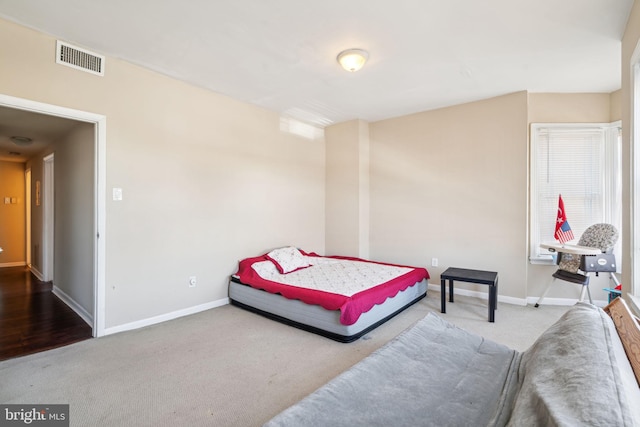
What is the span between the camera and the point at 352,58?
2.83 m

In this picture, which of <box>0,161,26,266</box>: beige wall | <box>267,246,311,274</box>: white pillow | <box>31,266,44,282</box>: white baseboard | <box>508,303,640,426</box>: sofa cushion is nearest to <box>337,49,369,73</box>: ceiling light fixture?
<box>267,246,311,274</box>: white pillow

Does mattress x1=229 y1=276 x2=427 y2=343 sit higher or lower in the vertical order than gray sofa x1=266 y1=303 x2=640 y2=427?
lower

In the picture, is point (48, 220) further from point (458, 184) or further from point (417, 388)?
point (458, 184)

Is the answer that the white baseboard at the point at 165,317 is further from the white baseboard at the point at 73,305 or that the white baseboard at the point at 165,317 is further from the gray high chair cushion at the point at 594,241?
the gray high chair cushion at the point at 594,241

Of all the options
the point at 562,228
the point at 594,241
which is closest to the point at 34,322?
the point at 562,228

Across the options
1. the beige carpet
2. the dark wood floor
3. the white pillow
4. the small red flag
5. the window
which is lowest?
the beige carpet

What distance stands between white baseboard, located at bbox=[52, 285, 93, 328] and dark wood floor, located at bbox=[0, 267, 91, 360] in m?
0.04

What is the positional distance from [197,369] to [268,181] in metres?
2.73

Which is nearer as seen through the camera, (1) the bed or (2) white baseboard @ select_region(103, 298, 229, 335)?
(1) the bed

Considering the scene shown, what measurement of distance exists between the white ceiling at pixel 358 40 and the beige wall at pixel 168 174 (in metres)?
0.25

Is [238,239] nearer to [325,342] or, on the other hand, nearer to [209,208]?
[209,208]

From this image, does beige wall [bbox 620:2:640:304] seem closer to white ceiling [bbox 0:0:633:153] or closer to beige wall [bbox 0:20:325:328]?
white ceiling [bbox 0:0:633:153]

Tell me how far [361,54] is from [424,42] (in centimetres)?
56

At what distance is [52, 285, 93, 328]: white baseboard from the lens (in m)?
3.26
